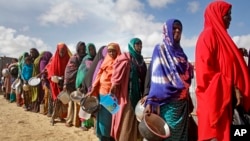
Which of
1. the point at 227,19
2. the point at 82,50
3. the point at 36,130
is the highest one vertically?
the point at 82,50

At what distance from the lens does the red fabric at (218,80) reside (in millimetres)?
3078

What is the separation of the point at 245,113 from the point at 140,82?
6.96ft

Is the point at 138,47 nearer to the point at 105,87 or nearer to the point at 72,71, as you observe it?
the point at 105,87

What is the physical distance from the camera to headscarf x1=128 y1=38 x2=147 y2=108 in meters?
4.95

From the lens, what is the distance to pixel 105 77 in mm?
5434

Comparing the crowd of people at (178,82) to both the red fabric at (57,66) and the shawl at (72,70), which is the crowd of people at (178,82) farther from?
the red fabric at (57,66)

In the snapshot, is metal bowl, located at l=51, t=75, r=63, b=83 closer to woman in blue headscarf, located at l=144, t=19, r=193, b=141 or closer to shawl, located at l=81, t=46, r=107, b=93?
shawl, located at l=81, t=46, r=107, b=93

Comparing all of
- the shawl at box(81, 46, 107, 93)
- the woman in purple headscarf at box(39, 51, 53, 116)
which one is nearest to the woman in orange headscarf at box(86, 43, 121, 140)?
the shawl at box(81, 46, 107, 93)

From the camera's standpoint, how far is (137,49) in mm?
5133

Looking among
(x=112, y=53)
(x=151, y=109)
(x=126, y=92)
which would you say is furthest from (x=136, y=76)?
(x=151, y=109)

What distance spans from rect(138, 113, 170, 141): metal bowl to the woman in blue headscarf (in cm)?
14

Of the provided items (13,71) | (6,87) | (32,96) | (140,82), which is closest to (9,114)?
(32,96)

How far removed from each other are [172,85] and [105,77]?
1.88m

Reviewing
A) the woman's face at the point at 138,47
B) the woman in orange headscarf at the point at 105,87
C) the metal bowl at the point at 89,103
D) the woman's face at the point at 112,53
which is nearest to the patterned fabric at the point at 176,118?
the woman's face at the point at 138,47
